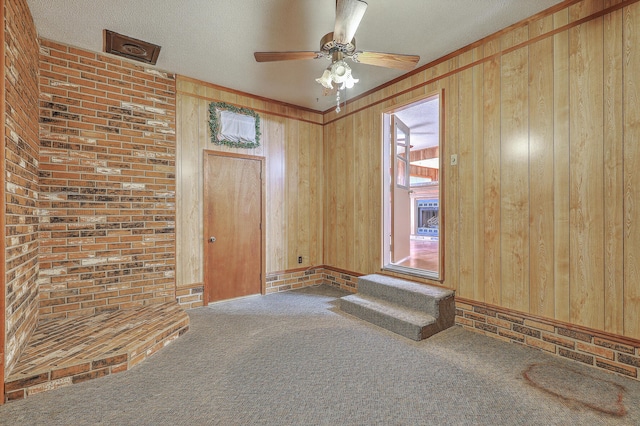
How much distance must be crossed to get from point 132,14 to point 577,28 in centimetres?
377

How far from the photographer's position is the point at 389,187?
4191mm

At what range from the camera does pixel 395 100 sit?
3883 millimetres

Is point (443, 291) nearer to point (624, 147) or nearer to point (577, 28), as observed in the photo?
point (624, 147)

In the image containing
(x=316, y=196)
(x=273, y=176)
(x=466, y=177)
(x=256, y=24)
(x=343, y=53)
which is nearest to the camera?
(x=343, y=53)

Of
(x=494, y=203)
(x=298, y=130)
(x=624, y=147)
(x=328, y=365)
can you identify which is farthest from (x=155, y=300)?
(x=624, y=147)

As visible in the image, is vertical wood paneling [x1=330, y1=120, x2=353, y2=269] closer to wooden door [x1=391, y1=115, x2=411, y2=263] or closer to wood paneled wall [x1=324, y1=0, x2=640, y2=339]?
wooden door [x1=391, y1=115, x2=411, y2=263]

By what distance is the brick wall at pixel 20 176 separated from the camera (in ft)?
6.78

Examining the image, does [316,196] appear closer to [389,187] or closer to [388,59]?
[389,187]

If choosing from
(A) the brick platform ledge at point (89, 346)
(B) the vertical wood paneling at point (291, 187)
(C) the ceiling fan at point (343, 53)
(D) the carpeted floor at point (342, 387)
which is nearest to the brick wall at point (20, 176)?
(A) the brick platform ledge at point (89, 346)

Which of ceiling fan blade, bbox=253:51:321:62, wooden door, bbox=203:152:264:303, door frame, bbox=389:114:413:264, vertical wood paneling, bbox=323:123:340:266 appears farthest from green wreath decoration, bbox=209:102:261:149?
door frame, bbox=389:114:413:264

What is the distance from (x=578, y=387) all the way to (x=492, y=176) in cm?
182

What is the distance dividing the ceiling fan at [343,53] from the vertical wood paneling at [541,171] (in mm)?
1176

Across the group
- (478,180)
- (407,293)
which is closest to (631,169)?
(478,180)

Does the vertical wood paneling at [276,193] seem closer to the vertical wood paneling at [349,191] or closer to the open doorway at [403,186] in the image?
the vertical wood paneling at [349,191]
